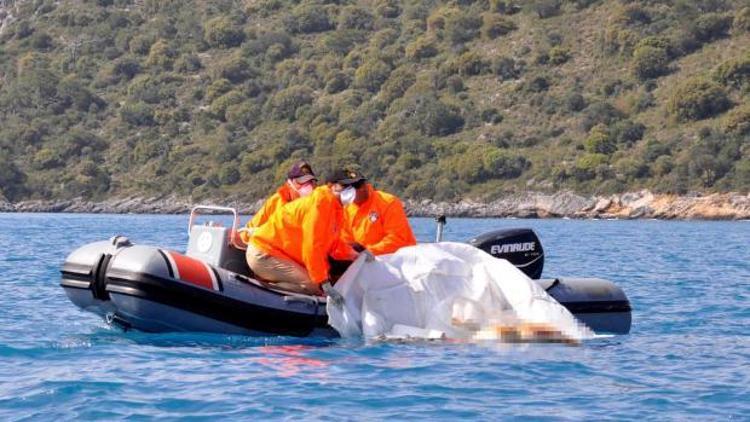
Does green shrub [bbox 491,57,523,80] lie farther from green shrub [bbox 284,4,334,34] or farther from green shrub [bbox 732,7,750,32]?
green shrub [bbox 284,4,334,34]

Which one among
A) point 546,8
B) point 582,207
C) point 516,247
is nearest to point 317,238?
point 516,247

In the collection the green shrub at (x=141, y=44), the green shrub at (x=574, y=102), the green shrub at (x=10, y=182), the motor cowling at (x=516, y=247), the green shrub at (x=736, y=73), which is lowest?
the green shrub at (x=10, y=182)

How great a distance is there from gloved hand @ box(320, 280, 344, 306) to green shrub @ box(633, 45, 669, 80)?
2223 inches

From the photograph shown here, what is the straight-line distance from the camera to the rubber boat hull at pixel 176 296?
1017cm

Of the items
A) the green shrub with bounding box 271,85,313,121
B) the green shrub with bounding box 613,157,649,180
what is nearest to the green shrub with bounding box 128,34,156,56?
the green shrub with bounding box 271,85,313,121

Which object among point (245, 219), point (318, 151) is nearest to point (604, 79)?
point (318, 151)

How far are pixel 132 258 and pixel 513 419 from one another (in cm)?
384

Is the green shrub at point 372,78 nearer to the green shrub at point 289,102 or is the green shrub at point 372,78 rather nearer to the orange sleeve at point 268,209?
the green shrub at point 289,102

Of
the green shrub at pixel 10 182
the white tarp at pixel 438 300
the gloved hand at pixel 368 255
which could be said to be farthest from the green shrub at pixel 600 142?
the gloved hand at pixel 368 255

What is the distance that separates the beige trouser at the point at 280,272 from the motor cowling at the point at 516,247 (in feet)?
5.73

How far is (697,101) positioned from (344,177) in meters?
51.5

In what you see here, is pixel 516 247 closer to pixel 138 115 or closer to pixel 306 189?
pixel 306 189

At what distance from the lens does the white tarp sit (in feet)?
34.3

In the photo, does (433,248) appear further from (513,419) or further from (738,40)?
(738,40)
